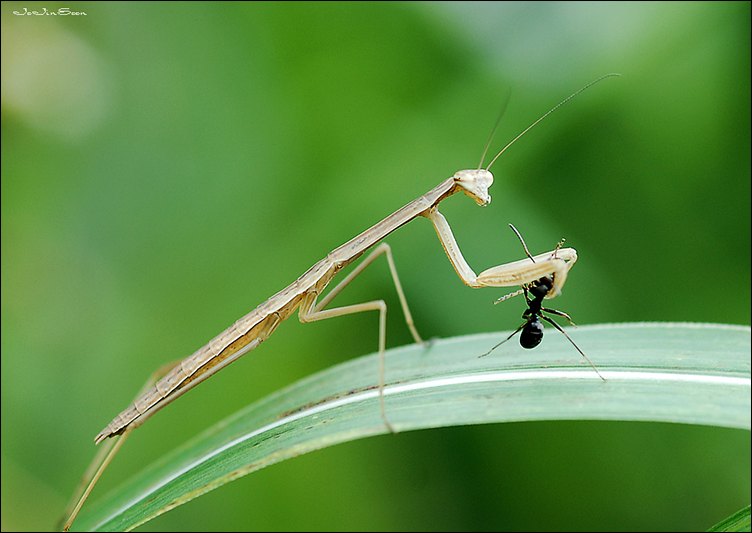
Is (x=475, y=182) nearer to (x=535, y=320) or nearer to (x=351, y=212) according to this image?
(x=535, y=320)

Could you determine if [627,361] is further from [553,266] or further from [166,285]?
[166,285]

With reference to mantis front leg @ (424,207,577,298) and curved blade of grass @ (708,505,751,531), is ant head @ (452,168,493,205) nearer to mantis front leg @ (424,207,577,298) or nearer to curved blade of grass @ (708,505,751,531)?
mantis front leg @ (424,207,577,298)

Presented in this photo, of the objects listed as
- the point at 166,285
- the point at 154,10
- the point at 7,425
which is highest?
the point at 154,10

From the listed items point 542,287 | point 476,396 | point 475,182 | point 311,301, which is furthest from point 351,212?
point 476,396

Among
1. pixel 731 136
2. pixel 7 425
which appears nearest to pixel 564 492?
pixel 731 136

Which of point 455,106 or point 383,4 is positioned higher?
point 383,4

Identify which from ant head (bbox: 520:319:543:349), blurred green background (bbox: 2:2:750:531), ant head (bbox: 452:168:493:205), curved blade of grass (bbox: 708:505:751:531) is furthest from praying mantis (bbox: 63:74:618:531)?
curved blade of grass (bbox: 708:505:751:531)

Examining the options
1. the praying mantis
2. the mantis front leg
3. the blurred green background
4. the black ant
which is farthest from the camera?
the blurred green background

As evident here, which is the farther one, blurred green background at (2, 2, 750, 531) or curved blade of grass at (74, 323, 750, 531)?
blurred green background at (2, 2, 750, 531)
